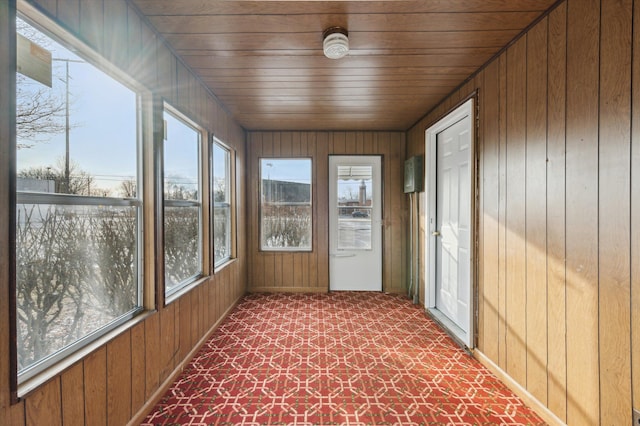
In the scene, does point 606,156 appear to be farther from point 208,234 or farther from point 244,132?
point 244,132

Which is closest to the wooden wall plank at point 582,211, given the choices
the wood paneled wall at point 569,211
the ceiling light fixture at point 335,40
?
the wood paneled wall at point 569,211

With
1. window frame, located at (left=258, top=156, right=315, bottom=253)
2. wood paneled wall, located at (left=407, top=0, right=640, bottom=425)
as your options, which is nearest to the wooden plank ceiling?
wood paneled wall, located at (left=407, top=0, right=640, bottom=425)

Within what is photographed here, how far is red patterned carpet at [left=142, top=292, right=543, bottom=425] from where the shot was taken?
180 centimetres

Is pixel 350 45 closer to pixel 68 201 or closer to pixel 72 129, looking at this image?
pixel 72 129

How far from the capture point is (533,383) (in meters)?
1.85

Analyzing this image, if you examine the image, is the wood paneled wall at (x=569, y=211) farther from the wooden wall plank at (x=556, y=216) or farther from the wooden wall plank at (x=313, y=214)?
the wooden wall plank at (x=313, y=214)

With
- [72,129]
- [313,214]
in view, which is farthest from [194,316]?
[313,214]

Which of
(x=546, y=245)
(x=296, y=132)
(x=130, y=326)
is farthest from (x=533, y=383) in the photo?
(x=296, y=132)

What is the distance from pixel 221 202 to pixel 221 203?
0.13 feet

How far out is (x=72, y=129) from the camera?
1.32m

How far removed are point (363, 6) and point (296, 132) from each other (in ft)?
8.92

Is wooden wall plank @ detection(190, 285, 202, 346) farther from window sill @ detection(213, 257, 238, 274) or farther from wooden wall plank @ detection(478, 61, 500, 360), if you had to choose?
wooden wall plank @ detection(478, 61, 500, 360)

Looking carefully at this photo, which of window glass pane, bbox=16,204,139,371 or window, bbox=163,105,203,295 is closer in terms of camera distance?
window glass pane, bbox=16,204,139,371

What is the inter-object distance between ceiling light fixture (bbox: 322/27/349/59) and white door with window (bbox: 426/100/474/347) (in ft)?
4.37
